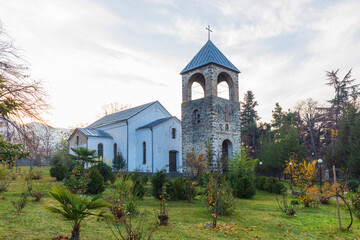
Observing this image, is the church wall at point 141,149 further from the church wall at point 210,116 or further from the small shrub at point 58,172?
the small shrub at point 58,172

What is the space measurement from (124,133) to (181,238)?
2055 centimetres

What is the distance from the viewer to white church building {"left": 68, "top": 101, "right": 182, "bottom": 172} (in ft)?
78.5

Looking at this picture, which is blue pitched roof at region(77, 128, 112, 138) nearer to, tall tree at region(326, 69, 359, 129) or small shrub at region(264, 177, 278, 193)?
small shrub at region(264, 177, 278, 193)

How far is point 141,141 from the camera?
24.8 m

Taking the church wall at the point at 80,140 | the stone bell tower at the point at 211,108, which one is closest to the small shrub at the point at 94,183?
the stone bell tower at the point at 211,108

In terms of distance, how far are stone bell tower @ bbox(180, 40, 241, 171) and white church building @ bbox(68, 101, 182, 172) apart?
450 centimetres

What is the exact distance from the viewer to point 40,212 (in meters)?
7.13

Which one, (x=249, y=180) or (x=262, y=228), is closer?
(x=262, y=228)

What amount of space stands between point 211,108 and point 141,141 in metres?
9.16

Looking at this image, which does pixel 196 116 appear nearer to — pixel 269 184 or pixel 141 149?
pixel 269 184

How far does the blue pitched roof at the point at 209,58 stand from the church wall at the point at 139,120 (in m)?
7.55

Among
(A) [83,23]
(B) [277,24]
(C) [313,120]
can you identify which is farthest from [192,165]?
(C) [313,120]

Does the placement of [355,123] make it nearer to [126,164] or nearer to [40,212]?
[126,164]

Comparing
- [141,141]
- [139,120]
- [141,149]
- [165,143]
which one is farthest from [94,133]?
[165,143]
